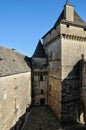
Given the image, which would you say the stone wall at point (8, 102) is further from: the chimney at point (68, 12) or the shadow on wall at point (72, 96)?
the chimney at point (68, 12)

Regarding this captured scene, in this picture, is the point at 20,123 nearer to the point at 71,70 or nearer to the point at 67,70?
the point at 67,70

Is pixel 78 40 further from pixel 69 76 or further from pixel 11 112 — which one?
pixel 11 112

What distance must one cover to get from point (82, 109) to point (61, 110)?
3286 millimetres

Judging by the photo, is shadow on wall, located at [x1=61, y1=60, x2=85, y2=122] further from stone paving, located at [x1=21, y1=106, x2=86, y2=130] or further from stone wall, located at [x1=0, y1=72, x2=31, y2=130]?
stone wall, located at [x1=0, y1=72, x2=31, y2=130]

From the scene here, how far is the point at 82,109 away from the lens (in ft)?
59.7

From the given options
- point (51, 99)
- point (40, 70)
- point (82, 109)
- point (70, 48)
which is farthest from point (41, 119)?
point (70, 48)

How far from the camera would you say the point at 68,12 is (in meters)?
18.4

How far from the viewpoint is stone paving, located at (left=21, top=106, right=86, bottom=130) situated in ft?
50.5

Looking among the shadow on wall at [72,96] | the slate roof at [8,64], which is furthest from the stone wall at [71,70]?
the slate roof at [8,64]

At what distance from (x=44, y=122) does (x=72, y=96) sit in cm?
497

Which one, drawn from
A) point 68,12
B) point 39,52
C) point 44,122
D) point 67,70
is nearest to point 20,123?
point 44,122

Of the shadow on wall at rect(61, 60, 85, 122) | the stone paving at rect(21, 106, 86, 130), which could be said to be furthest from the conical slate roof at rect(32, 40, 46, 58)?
the stone paving at rect(21, 106, 86, 130)

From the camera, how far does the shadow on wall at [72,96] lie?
1727 centimetres

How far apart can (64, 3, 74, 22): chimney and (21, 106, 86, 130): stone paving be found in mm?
13765
